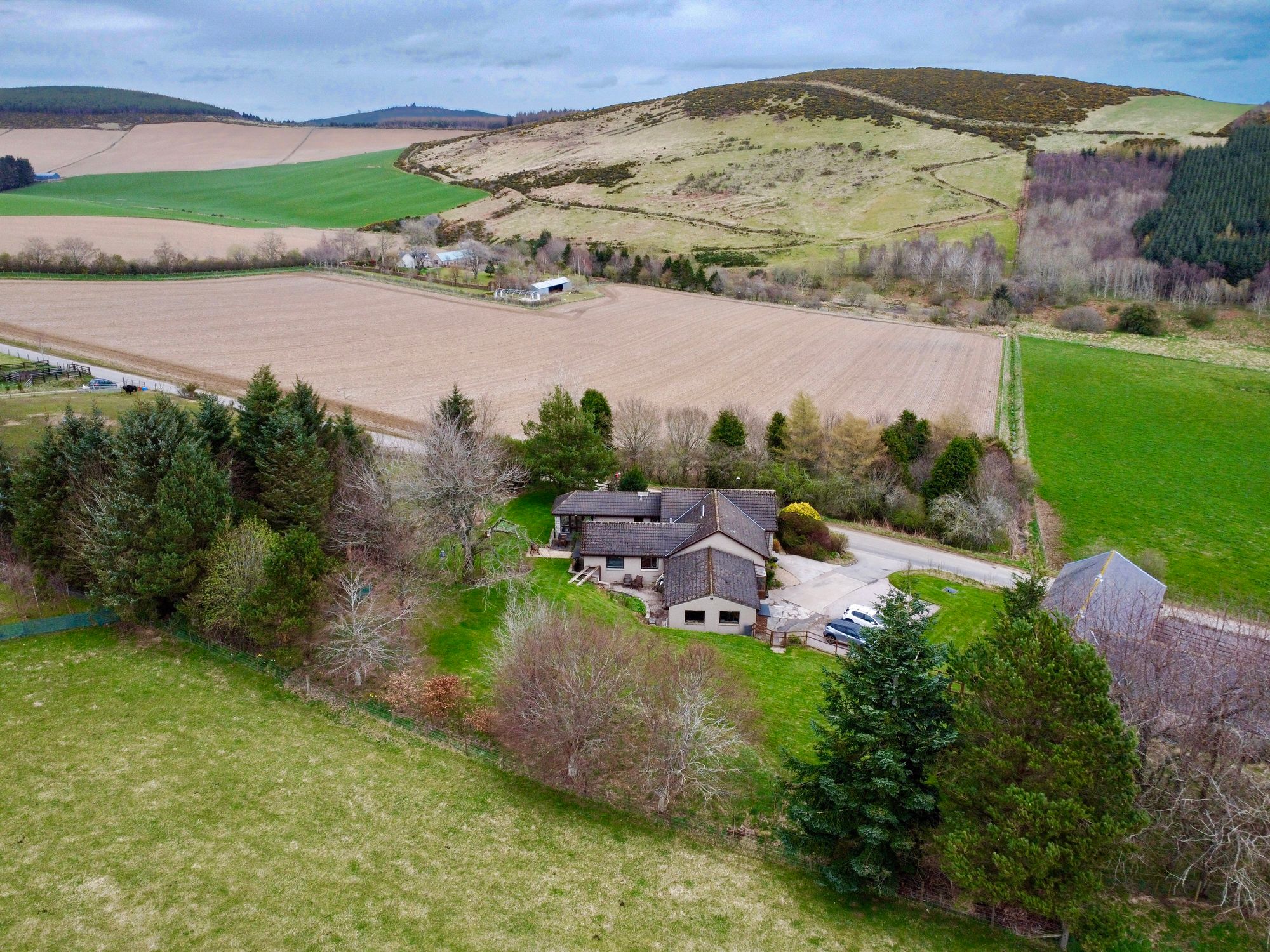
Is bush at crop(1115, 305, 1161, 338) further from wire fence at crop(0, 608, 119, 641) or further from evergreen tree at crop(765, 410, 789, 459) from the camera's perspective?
wire fence at crop(0, 608, 119, 641)

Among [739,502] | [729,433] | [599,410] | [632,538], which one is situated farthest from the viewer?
[599,410]

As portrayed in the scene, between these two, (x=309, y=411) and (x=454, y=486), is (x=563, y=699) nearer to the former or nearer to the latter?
(x=454, y=486)

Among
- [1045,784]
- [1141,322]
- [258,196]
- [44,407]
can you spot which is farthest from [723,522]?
[258,196]

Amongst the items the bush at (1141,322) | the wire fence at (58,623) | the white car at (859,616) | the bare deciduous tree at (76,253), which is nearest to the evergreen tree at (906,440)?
the white car at (859,616)

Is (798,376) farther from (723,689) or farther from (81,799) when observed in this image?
(81,799)

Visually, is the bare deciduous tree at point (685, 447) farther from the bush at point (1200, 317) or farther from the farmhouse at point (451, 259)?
the farmhouse at point (451, 259)

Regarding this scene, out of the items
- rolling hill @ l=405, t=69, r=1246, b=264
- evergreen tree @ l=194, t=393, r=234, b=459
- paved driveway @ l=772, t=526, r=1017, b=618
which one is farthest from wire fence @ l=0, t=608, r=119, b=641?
rolling hill @ l=405, t=69, r=1246, b=264
